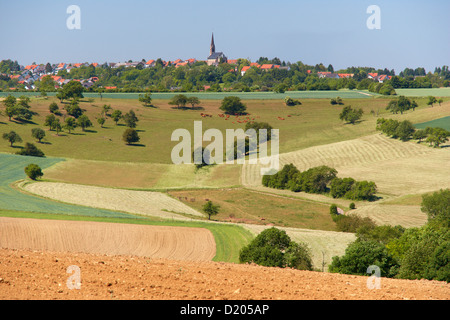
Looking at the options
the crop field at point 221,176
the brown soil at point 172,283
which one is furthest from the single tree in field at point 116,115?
the brown soil at point 172,283

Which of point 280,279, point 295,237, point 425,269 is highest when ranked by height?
point 280,279

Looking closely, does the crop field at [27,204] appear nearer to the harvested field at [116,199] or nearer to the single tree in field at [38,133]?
the harvested field at [116,199]

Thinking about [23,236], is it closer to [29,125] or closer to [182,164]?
[182,164]

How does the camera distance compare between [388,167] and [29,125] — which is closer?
[388,167]

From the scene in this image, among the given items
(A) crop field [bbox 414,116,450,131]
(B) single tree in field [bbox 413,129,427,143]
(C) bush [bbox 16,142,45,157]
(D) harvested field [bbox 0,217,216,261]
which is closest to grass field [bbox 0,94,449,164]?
(C) bush [bbox 16,142,45,157]

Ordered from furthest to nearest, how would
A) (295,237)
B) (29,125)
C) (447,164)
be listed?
(29,125) < (447,164) < (295,237)

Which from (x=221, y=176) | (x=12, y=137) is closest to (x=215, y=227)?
(x=221, y=176)

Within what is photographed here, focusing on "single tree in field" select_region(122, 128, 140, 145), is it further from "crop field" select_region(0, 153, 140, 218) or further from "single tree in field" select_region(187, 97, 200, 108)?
"single tree in field" select_region(187, 97, 200, 108)

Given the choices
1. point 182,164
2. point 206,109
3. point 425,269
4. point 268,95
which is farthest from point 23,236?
point 268,95
